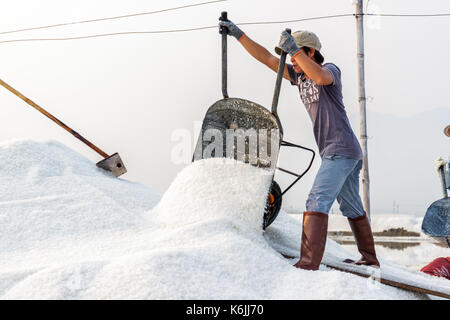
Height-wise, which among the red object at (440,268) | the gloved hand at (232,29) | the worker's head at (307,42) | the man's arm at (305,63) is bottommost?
the red object at (440,268)

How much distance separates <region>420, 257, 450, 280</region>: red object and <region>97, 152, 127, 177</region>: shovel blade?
3.30m

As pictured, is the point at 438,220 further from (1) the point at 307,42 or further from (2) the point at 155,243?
(2) the point at 155,243

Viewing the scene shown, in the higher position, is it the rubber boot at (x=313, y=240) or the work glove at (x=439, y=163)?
the work glove at (x=439, y=163)

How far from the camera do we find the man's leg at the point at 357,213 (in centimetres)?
283

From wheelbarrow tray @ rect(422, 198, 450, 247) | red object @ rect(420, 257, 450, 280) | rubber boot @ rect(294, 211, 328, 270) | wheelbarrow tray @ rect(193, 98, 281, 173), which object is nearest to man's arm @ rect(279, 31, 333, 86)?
wheelbarrow tray @ rect(193, 98, 281, 173)

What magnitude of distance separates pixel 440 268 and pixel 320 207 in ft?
6.44

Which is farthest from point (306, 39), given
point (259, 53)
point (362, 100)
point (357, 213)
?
point (362, 100)

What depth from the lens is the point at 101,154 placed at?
5180 millimetres

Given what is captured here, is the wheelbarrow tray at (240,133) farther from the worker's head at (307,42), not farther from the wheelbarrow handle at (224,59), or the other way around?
the worker's head at (307,42)

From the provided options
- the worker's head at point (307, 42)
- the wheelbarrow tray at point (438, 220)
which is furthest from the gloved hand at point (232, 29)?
the wheelbarrow tray at point (438, 220)

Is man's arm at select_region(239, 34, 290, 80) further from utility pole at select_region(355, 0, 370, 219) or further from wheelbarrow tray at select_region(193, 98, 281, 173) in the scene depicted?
utility pole at select_region(355, 0, 370, 219)

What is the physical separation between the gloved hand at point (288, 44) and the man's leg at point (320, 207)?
26.1 inches
